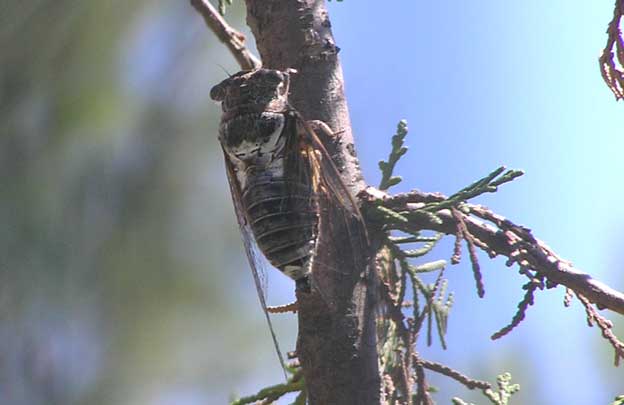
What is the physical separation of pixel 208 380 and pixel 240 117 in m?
1.90

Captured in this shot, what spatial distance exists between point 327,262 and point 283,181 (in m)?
0.15

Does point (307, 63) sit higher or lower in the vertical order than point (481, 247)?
higher

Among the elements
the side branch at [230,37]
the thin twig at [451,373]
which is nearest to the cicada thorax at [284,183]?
the thin twig at [451,373]

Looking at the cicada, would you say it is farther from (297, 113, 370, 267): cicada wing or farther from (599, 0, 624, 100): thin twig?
(599, 0, 624, 100): thin twig

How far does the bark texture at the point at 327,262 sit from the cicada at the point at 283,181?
2 cm

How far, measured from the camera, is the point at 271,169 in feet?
3.83

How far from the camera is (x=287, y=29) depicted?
117 cm

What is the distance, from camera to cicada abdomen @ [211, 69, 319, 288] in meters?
1.11

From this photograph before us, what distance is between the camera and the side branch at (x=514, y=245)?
0.95 meters

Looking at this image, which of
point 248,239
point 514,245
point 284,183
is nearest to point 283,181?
point 284,183

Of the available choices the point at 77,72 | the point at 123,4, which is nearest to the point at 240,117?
the point at 77,72

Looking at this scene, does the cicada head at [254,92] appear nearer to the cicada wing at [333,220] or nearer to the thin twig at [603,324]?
the cicada wing at [333,220]

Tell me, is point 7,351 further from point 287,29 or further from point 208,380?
point 287,29

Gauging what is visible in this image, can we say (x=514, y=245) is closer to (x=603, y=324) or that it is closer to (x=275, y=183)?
(x=603, y=324)
